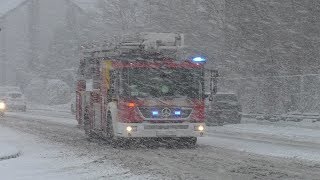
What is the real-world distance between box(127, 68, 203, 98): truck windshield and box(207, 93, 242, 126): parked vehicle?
12.8m

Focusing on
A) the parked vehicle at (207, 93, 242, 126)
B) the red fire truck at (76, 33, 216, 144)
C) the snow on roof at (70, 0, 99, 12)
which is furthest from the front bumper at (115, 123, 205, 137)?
the snow on roof at (70, 0, 99, 12)

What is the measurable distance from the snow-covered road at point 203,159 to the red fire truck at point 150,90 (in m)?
0.59

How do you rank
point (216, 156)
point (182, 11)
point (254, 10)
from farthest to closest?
point (182, 11) → point (254, 10) → point (216, 156)

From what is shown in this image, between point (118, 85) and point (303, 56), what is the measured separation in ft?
59.1

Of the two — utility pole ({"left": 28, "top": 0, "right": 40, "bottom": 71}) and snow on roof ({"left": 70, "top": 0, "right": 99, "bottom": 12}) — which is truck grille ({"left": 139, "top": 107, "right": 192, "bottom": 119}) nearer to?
utility pole ({"left": 28, "top": 0, "right": 40, "bottom": 71})

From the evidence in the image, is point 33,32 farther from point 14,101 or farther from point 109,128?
point 109,128

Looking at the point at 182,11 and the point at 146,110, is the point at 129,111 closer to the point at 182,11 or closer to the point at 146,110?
the point at 146,110

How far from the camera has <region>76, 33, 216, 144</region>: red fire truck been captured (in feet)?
56.1

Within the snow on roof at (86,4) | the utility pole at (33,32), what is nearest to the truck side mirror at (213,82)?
the utility pole at (33,32)

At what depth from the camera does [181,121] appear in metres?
17.3

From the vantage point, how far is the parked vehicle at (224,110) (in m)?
30.7

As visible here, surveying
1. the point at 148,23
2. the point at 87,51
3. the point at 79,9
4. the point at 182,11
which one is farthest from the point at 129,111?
the point at 79,9

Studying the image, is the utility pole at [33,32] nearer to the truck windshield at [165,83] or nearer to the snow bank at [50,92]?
the snow bank at [50,92]

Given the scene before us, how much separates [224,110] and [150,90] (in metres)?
14.1
